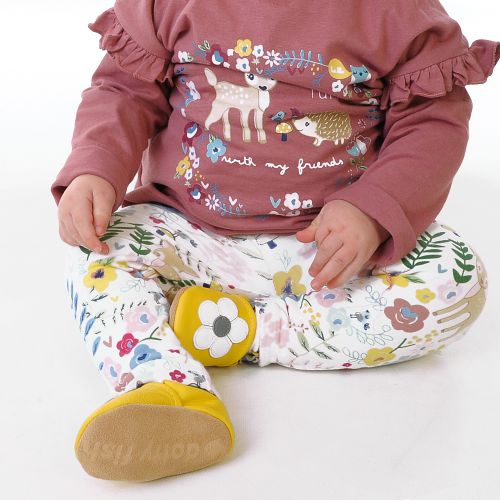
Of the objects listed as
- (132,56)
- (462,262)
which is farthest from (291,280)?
(132,56)

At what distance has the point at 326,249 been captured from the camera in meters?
0.93

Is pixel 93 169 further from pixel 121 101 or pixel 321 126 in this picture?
pixel 321 126

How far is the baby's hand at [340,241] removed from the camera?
0.93 meters

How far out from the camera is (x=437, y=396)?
89 centimetres

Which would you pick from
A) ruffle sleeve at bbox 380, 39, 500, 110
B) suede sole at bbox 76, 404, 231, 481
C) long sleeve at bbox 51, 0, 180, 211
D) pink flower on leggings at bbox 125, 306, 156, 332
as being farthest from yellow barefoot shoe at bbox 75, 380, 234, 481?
ruffle sleeve at bbox 380, 39, 500, 110

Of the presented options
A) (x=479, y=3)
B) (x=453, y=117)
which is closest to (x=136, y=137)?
(x=453, y=117)

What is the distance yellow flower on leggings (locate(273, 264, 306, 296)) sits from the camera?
3.36ft

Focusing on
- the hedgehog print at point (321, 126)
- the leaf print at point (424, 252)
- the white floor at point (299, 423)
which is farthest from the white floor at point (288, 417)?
the hedgehog print at point (321, 126)

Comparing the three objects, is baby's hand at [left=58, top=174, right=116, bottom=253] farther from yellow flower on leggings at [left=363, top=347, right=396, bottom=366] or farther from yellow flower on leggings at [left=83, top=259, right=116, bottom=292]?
yellow flower on leggings at [left=363, top=347, right=396, bottom=366]

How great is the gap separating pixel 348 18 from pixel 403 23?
0.06 metres

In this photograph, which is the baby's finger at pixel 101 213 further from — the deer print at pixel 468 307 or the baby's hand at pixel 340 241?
the deer print at pixel 468 307

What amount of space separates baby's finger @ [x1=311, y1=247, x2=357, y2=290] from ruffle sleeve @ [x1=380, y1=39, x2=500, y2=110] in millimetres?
181

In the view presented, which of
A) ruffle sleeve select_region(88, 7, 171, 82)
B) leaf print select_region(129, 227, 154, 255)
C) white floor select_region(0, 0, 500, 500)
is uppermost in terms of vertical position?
ruffle sleeve select_region(88, 7, 171, 82)

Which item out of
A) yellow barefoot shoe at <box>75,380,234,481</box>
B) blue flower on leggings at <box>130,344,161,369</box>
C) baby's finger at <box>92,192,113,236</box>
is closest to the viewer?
yellow barefoot shoe at <box>75,380,234,481</box>
